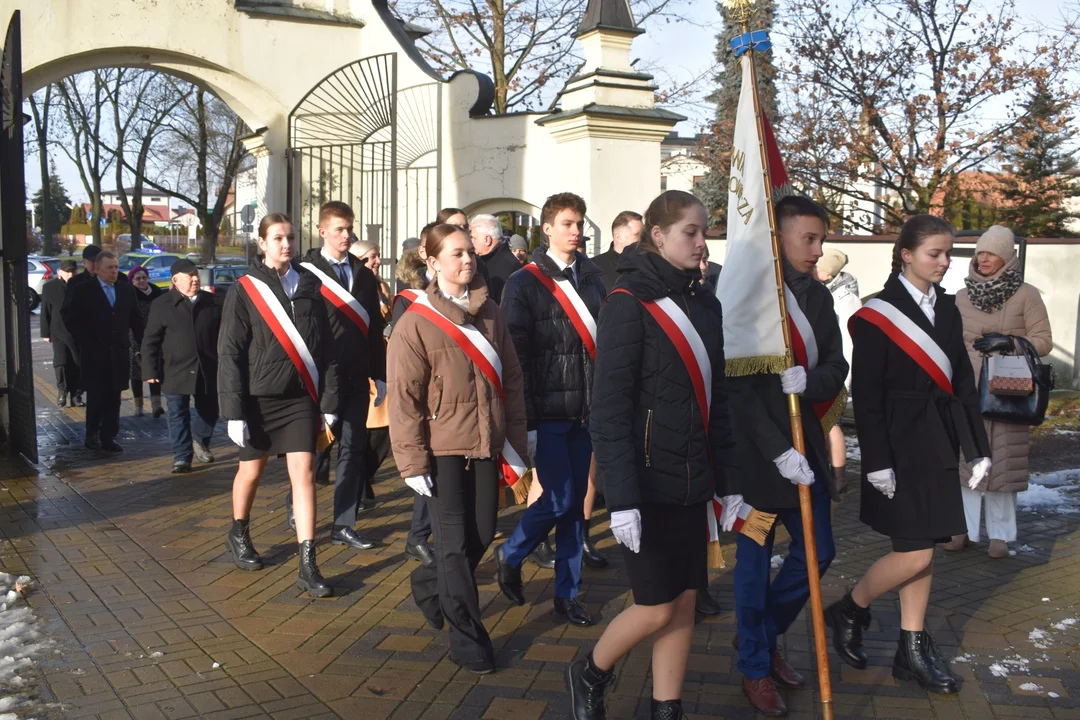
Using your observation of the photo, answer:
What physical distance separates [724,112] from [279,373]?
63.6ft

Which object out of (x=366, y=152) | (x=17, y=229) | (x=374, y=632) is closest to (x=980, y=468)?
(x=374, y=632)

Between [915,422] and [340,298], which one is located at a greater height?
[340,298]

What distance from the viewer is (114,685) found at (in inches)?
173

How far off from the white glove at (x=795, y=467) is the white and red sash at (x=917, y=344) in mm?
714

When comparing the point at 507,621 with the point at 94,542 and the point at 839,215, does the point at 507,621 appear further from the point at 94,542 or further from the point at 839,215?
the point at 839,215

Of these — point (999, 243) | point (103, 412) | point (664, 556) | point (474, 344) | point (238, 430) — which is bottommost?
point (103, 412)

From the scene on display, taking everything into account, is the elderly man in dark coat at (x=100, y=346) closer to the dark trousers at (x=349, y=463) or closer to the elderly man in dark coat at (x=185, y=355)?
the elderly man in dark coat at (x=185, y=355)

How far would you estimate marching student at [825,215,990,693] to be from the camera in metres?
4.31

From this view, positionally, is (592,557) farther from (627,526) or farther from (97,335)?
(97,335)

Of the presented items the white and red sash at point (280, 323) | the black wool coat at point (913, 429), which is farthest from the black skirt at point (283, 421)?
the black wool coat at point (913, 429)

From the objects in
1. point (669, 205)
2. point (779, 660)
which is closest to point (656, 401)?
point (669, 205)

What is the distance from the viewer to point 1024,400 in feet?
20.4

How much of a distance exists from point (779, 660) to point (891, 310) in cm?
148

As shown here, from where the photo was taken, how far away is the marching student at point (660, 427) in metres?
3.60
